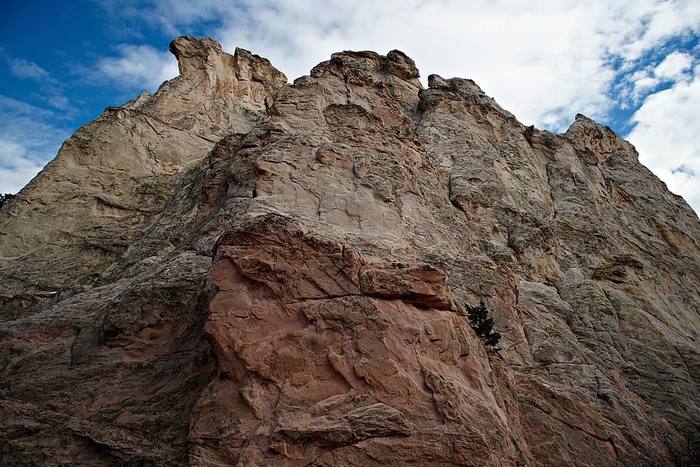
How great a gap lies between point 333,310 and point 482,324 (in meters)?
4.61

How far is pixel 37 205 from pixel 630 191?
1443 inches

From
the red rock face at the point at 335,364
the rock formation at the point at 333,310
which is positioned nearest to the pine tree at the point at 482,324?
the rock formation at the point at 333,310

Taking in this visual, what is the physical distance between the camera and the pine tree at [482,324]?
10.7 m

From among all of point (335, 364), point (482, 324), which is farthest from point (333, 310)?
point (482, 324)

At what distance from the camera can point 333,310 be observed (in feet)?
25.4

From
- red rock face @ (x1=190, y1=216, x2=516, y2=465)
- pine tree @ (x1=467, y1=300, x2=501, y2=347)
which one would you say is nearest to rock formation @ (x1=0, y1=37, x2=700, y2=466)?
red rock face @ (x1=190, y1=216, x2=516, y2=465)

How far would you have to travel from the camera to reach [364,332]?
761cm

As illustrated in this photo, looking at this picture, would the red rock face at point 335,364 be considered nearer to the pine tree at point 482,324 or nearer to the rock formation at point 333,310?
the rock formation at point 333,310

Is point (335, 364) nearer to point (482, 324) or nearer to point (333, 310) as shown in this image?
point (333, 310)

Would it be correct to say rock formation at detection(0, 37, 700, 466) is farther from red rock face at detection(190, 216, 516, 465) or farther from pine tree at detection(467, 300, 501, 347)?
pine tree at detection(467, 300, 501, 347)

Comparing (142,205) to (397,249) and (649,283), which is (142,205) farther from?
(649,283)

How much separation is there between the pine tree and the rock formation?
36cm

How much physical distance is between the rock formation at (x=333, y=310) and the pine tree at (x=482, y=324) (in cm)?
36

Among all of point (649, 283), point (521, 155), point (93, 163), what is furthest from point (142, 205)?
point (649, 283)
